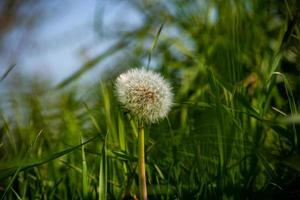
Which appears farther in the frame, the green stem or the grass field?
the grass field

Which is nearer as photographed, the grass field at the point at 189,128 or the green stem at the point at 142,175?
the green stem at the point at 142,175

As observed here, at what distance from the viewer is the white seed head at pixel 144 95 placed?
34.2 inches

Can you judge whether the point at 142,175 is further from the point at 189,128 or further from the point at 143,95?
the point at 189,128

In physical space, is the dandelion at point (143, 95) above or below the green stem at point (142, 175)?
above

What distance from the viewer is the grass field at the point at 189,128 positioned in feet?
3.06

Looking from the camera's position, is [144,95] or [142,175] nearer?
[142,175]

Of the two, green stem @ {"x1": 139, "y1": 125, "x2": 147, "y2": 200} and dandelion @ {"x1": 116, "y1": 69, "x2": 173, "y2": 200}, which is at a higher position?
dandelion @ {"x1": 116, "y1": 69, "x2": 173, "y2": 200}

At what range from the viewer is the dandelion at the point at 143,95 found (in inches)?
34.2

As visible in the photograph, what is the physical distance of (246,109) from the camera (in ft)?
3.29

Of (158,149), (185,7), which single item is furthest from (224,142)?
(185,7)

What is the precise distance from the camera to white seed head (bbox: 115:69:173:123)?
870 mm

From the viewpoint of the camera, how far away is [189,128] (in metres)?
1.11

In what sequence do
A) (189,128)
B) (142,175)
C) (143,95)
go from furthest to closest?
(189,128)
(143,95)
(142,175)

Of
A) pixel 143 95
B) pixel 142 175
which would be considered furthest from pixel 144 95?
pixel 142 175
